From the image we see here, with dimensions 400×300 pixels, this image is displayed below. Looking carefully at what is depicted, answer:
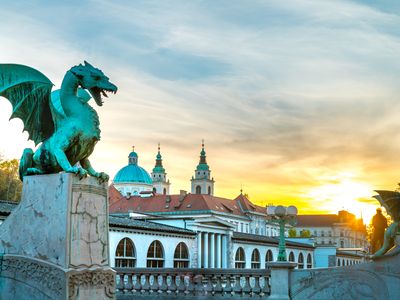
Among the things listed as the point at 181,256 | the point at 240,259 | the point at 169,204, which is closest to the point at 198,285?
the point at 181,256

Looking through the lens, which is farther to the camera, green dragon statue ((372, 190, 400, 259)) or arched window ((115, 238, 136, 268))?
arched window ((115, 238, 136, 268))

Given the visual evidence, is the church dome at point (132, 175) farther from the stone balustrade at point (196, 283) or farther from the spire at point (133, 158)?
the stone balustrade at point (196, 283)

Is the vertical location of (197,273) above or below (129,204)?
below

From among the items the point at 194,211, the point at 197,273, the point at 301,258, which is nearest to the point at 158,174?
the point at 194,211

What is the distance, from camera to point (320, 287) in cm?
1215

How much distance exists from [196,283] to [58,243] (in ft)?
22.4

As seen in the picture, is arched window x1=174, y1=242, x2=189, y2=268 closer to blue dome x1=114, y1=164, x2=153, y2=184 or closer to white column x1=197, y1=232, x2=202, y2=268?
white column x1=197, y1=232, x2=202, y2=268

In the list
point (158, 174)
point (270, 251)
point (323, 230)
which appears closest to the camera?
point (270, 251)

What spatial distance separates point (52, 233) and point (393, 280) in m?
6.87

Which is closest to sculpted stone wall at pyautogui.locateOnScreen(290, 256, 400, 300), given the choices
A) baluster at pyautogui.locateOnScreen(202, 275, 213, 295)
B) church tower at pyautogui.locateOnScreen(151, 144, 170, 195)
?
baluster at pyautogui.locateOnScreen(202, 275, 213, 295)

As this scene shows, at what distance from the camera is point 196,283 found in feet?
45.9

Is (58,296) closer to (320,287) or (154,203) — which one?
(320,287)

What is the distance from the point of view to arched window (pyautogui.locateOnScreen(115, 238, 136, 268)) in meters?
38.2

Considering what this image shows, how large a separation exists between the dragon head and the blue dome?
109694mm
